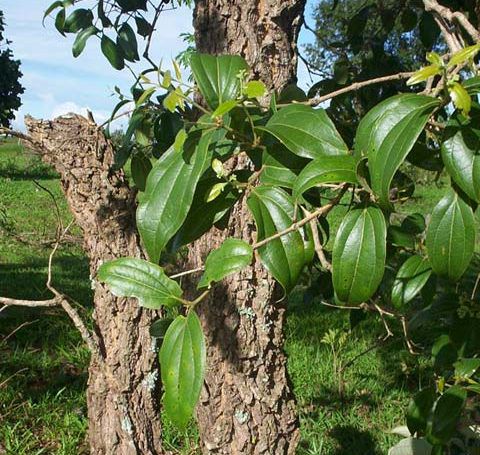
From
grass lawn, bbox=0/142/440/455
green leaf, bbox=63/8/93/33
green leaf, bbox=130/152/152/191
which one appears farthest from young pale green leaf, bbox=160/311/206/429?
grass lawn, bbox=0/142/440/455

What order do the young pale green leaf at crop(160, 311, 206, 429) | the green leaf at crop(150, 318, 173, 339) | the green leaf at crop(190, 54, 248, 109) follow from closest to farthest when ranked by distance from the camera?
the young pale green leaf at crop(160, 311, 206, 429) → the green leaf at crop(190, 54, 248, 109) → the green leaf at crop(150, 318, 173, 339)

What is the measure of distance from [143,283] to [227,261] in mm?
121

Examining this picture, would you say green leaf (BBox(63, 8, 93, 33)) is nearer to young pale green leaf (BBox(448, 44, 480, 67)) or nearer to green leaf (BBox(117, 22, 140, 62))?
green leaf (BBox(117, 22, 140, 62))

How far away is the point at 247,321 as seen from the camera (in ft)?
4.77

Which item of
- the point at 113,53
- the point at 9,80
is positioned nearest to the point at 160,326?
the point at 113,53

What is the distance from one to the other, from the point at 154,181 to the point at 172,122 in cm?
65

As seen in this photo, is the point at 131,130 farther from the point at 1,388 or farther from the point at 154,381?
the point at 1,388

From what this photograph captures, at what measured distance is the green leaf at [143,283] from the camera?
0.79m

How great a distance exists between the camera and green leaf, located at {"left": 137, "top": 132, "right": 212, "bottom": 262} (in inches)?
28.5

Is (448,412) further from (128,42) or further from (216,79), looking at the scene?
(128,42)

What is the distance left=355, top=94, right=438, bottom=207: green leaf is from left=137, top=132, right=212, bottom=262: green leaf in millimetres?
169

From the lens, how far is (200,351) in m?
0.70

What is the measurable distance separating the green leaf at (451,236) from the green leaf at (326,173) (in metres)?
0.11

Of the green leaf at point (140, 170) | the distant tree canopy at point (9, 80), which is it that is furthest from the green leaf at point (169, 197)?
the distant tree canopy at point (9, 80)
